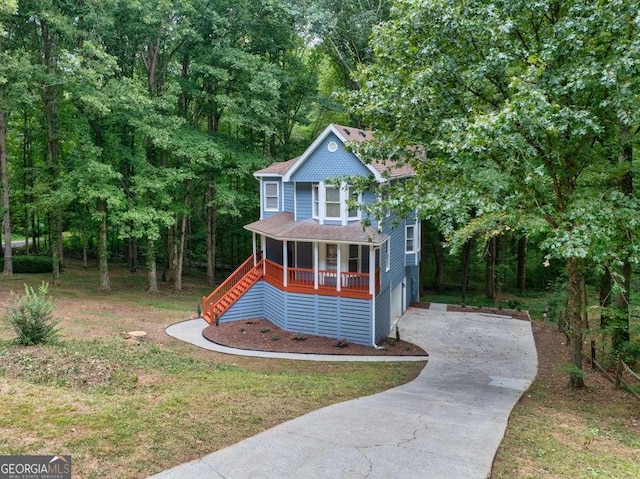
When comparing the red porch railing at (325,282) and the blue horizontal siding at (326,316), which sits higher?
the red porch railing at (325,282)

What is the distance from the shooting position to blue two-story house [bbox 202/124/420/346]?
16.8 m

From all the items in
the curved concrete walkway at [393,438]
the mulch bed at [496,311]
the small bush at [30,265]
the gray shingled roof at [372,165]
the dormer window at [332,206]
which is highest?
the gray shingled roof at [372,165]

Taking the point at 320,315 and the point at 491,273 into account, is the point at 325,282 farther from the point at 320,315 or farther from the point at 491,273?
the point at 491,273

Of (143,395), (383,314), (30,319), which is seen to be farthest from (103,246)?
(143,395)

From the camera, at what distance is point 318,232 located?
55.8ft

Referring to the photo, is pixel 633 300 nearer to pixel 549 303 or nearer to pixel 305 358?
pixel 305 358

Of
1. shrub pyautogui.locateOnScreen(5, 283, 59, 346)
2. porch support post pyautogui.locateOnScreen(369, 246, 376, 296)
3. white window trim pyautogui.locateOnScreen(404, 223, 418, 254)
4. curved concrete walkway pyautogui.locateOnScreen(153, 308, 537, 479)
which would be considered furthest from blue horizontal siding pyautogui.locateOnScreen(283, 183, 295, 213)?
shrub pyautogui.locateOnScreen(5, 283, 59, 346)

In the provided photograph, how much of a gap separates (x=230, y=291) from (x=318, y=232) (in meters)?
5.49

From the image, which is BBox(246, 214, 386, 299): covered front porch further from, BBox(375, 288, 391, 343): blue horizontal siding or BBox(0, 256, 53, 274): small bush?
BBox(0, 256, 53, 274): small bush

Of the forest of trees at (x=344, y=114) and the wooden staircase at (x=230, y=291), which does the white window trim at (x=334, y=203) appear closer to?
the forest of trees at (x=344, y=114)

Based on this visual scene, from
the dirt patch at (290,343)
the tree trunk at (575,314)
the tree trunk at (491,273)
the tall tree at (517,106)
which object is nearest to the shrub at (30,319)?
the dirt patch at (290,343)

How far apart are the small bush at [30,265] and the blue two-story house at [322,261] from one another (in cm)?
1375

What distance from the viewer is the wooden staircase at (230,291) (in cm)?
1892

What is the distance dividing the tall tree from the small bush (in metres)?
23.8
